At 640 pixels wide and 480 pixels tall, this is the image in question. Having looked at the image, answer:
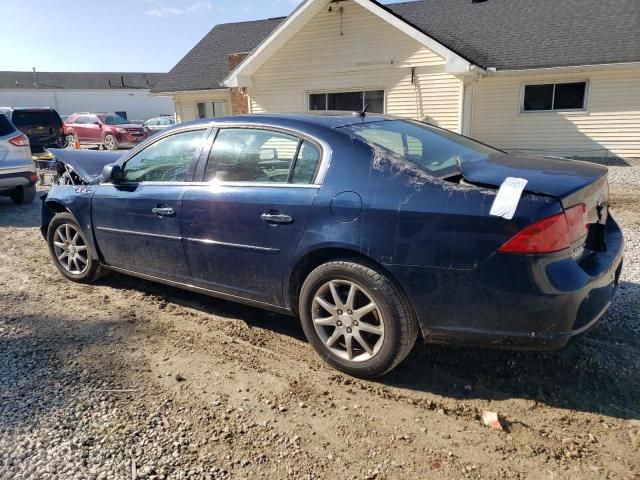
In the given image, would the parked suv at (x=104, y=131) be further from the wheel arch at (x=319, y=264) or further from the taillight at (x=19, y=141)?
the wheel arch at (x=319, y=264)

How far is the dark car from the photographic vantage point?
2.46m

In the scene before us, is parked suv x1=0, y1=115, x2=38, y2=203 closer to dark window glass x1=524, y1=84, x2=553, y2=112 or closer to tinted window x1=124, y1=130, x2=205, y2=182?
tinted window x1=124, y1=130, x2=205, y2=182

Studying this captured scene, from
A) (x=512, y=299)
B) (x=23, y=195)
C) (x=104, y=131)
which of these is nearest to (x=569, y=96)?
(x=512, y=299)

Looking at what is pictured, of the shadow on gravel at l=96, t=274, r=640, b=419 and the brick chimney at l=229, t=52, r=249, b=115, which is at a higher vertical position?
the brick chimney at l=229, t=52, r=249, b=115

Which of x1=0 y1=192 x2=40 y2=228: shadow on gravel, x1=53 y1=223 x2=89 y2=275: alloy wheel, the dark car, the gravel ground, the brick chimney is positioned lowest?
the gravel ground

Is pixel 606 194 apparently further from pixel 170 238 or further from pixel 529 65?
pixel 529 65

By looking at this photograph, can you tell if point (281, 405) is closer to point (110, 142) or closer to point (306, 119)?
point (306, 119)

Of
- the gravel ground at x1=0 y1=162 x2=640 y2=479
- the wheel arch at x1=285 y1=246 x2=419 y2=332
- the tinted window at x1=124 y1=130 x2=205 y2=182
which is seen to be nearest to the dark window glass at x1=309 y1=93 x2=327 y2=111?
the tinted window at x1=124 y1=130 x2=205 y2=182

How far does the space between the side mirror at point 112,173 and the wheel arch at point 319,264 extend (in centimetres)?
198

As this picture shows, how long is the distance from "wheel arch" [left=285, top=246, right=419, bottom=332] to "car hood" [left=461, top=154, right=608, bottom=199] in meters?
0.71

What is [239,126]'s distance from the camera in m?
3.56

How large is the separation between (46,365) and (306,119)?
244cm

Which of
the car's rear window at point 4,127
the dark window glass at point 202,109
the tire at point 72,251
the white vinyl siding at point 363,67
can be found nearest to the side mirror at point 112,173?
the tire at point 72,251

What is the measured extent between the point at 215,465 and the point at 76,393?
114 centimetres
